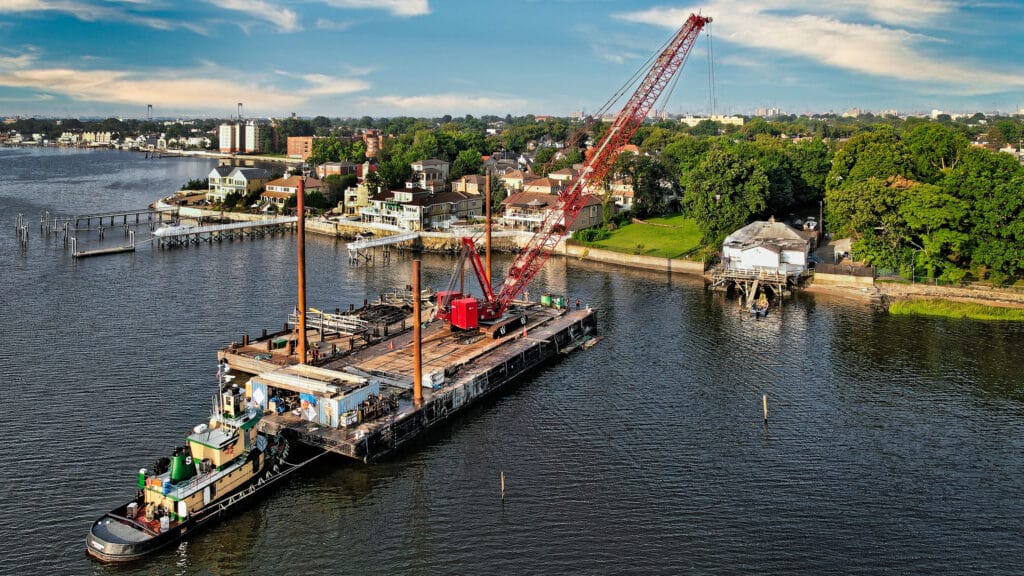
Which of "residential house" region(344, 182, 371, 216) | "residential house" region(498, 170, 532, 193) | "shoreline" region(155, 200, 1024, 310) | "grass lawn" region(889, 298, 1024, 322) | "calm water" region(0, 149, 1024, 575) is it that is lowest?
"calm water" region(0, 149, 1024, 575)

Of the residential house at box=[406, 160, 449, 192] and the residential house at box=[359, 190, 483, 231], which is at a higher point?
the residential house at box=[406, 160, 449, 192]

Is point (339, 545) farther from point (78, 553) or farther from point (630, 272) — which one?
point (630, 272)

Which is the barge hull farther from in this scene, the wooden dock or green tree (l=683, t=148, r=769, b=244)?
the wooden dock

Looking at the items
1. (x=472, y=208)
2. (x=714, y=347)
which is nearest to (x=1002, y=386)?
(x=714, y=347)

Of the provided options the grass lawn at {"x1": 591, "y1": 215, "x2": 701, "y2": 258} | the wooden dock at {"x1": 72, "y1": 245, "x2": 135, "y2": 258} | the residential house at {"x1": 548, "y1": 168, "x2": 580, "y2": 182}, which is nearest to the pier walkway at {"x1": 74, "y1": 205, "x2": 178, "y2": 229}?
the wooden dock at {"x1": 72, "y1": 245, "x2": 135, "y2": 258}

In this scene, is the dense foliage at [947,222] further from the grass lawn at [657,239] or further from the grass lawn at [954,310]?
the grass lawn at [657,239]

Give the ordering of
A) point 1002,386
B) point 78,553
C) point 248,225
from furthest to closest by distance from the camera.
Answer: point 248,225, point 1002,386, point 78,553

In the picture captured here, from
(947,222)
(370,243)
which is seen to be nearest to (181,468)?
(370,243)
